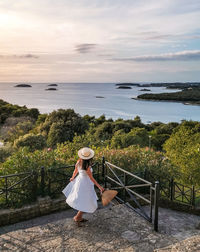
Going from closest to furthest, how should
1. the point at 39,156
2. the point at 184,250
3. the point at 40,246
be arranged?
the point at 184,250 < the point at 40,246 < the point at 39,156

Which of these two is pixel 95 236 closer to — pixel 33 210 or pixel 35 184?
pixel 33 210

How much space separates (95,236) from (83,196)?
0.75 metres

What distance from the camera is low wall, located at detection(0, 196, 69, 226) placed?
221 inches

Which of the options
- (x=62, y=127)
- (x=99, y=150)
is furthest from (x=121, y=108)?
(x=99, y=150)

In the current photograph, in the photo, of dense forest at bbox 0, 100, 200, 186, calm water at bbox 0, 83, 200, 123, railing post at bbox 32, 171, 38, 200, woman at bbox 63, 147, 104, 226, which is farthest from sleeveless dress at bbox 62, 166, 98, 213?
calm water at bbox 0, 83, 200, 123

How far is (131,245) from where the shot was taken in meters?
4.09

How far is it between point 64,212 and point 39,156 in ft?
6.02

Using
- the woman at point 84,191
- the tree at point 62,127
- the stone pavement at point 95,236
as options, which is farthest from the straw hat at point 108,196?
the tree at point 62,127

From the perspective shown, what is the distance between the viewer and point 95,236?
14.4ft

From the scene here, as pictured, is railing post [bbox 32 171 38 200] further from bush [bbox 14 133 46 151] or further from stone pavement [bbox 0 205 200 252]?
bush [bbox 14 133 46 151]

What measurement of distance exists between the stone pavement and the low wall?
1.10 metres

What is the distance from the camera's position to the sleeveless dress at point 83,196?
4.71m

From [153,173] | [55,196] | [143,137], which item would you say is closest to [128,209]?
[55,196]

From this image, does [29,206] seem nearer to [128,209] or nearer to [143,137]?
[128,209]
